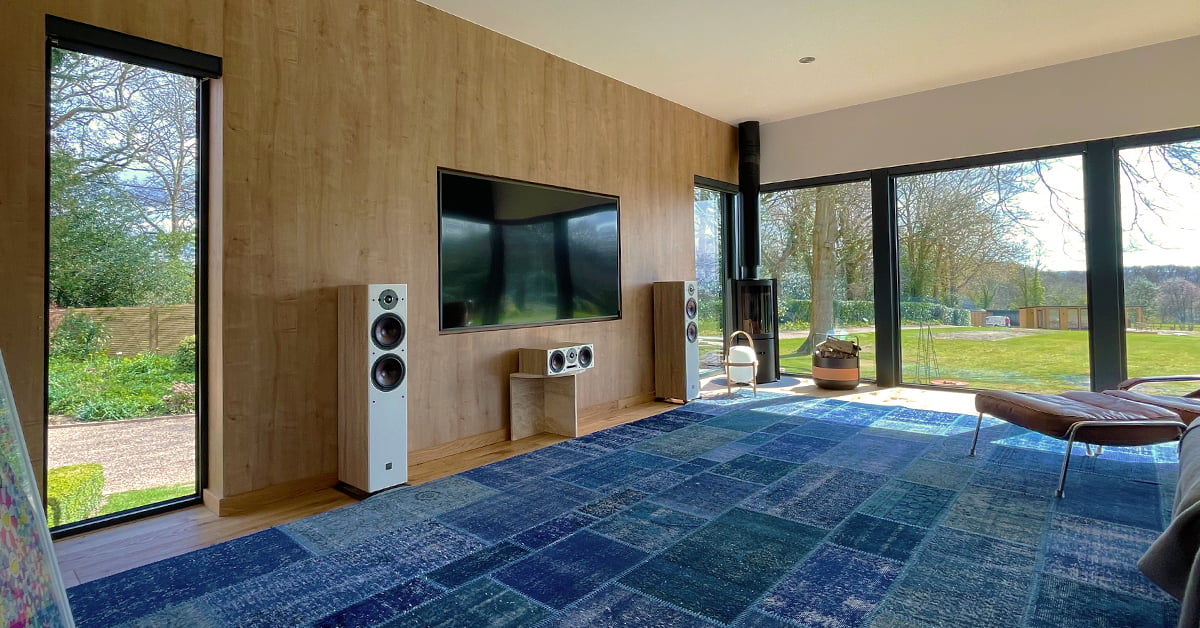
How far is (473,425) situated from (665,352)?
201cm

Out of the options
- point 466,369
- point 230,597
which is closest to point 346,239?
point 466,369

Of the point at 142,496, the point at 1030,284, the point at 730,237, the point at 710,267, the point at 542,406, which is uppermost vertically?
the point at 730,237

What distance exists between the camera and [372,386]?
2.91 metres

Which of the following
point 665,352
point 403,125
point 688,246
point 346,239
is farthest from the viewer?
point 688,246

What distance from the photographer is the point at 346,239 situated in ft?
10.5

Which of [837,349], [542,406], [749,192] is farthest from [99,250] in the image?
[837,349]

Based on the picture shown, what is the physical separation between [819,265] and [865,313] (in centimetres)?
69

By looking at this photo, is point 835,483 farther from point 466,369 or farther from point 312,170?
point 312,170

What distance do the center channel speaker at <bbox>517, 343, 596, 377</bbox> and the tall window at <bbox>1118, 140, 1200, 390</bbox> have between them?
14.2ft

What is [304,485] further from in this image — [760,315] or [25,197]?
[760,315]

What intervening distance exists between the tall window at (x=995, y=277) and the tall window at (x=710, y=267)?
173 centimetres

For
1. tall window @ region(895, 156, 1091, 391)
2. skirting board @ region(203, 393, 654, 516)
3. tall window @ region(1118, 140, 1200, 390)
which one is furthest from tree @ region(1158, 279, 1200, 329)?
skirting board @ region(203, 393, 654, 516)

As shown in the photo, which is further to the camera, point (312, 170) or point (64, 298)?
point (312, 170)

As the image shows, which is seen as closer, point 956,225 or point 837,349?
point 956,225
